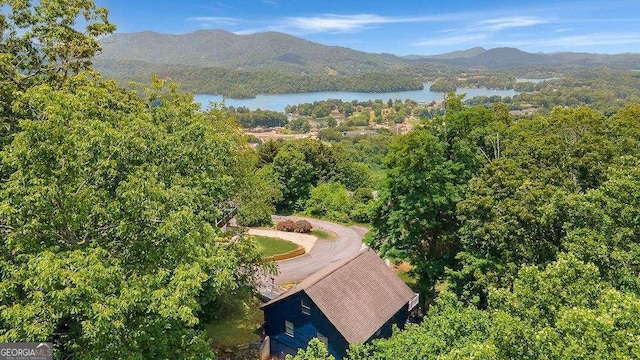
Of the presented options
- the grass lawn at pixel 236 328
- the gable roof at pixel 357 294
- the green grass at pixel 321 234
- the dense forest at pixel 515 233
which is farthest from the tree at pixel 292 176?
the gable roof at pixel 357 294

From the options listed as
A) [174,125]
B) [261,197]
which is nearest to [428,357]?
[174,125]

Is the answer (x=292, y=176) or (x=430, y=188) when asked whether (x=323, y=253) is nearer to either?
(x=430, y=188)

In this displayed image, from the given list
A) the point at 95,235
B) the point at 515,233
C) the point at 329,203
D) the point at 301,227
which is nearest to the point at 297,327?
the point at 515,233

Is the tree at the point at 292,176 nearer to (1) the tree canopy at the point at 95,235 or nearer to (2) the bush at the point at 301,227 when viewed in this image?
(2) the bush at the point at 301,227

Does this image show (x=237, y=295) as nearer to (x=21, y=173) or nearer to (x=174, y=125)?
(x=174, y=125)

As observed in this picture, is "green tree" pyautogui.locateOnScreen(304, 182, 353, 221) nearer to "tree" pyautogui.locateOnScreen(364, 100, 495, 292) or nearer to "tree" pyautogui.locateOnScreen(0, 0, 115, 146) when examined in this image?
"tree" pyautogui.locateOnScreen(364, 100, 495, 292)

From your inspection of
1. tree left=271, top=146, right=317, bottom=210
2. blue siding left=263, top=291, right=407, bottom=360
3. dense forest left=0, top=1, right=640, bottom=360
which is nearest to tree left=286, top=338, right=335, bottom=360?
dense forest left=0, top=1, right=640, bottom=360
